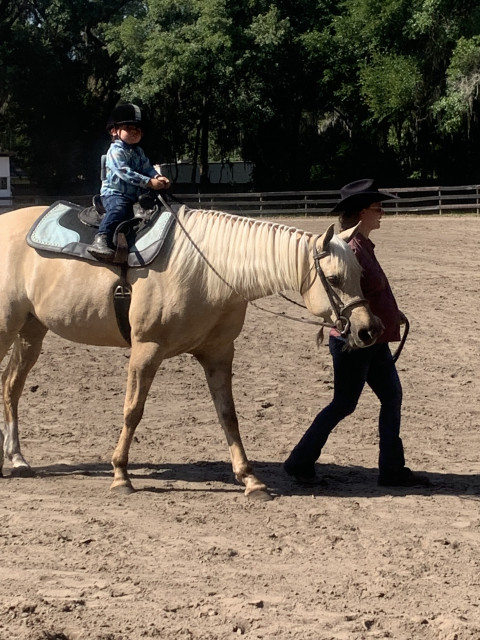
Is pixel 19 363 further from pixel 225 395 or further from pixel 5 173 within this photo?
pixel 5 173

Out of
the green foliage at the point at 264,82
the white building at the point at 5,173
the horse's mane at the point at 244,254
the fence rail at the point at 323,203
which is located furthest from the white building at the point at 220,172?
the horse's mane at the point at 244,254

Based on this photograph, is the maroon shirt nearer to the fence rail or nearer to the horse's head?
the horse's head

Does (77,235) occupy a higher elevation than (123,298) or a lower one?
higher

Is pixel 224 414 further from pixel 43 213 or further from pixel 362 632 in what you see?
pixel 362 632

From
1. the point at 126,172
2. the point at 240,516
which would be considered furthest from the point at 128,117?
the point at 240,516

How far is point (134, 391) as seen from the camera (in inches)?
242

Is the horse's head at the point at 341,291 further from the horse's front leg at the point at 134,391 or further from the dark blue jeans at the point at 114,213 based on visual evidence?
the dark blue jeans at the point at 114,213

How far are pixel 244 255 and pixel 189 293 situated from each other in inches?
16.4

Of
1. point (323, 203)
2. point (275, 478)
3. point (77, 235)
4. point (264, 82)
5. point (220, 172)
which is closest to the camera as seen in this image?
point (77, 235)

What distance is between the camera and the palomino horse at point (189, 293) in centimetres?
568

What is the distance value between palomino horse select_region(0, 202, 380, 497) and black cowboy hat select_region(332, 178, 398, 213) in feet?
1.29

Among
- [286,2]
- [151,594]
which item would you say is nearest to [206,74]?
[286,2]

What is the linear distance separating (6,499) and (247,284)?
79.2 inches

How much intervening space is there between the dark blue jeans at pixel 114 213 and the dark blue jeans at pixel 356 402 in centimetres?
157
